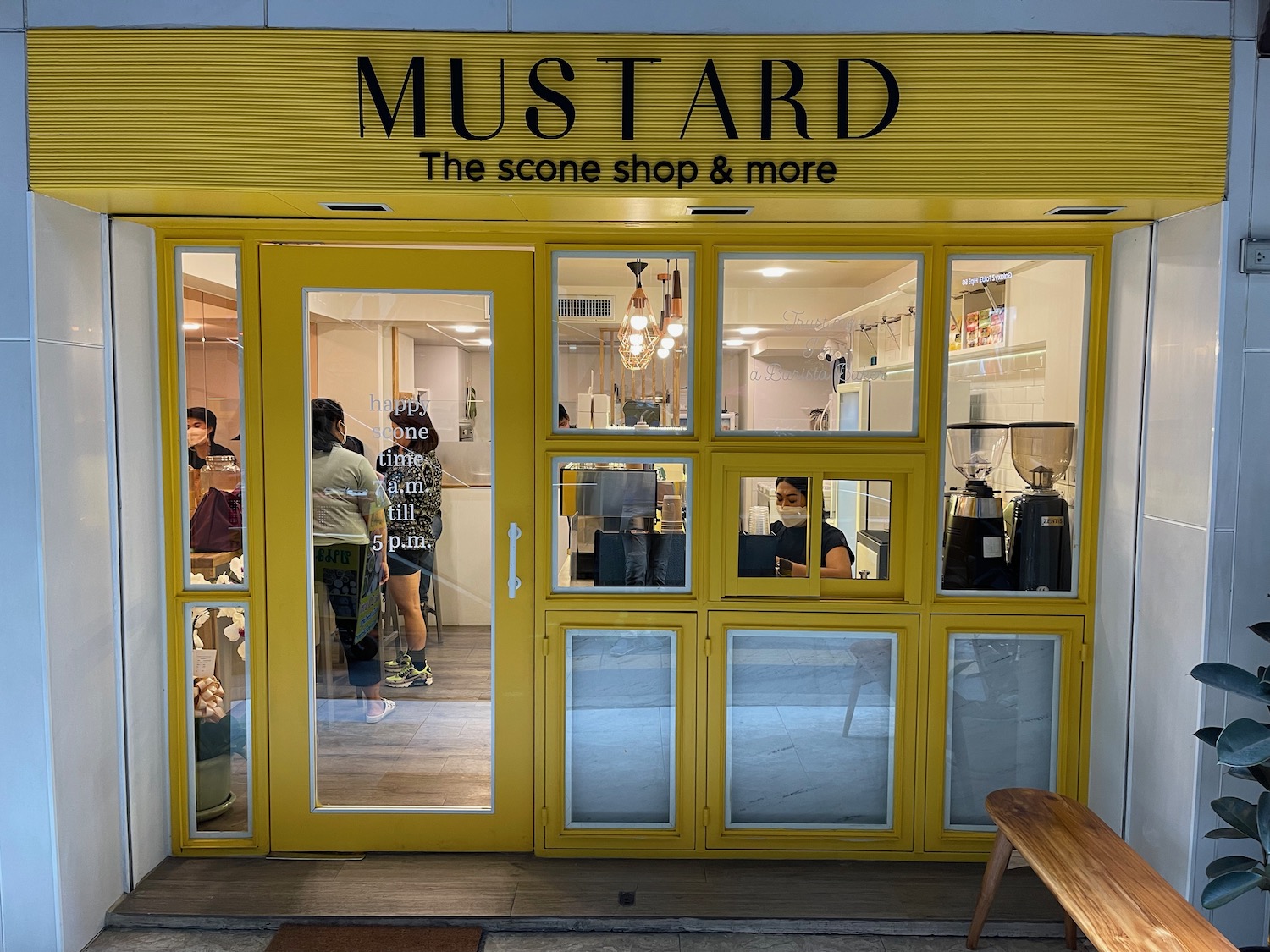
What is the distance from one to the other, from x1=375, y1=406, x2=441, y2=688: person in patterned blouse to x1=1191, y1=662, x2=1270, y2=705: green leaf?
7.97 ft

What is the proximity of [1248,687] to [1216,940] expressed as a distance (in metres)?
0.61

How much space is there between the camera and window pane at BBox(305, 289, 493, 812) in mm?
3059

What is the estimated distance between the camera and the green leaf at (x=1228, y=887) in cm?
216

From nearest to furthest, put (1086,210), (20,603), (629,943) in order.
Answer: (20,603) → (1086,210) → (629,943)

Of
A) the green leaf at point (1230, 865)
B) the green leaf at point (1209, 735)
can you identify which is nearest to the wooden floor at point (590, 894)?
the green leaf at point (1230, 865)

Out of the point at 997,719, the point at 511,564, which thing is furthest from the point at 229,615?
the point at 997,719

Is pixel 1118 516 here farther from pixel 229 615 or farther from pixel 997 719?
pixel 229 615

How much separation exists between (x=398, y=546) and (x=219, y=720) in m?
0.95

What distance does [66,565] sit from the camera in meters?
2.65

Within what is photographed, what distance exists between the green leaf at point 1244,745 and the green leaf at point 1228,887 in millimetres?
373

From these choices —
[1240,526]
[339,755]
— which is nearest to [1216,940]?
[1240,526]

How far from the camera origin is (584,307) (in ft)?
10.0

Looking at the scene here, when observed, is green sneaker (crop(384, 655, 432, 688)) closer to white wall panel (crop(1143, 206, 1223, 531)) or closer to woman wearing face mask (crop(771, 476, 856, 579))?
woman wearing face mask (crop(771, 476, 856, 579))

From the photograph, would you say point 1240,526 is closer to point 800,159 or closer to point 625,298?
point 800,159
